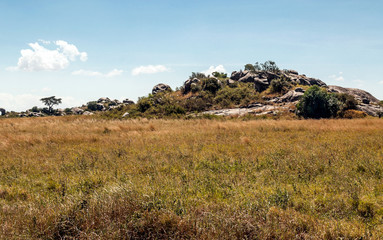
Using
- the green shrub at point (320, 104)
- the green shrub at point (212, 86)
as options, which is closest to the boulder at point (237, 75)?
the green shrub at point (212, 86)

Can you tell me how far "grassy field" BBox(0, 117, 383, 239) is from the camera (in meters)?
3.55

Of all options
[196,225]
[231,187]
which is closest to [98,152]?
[231,187]

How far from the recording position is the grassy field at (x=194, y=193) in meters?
3.55

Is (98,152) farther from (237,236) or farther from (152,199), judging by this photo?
(237,236)

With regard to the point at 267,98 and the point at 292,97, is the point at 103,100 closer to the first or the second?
the point at 267,98

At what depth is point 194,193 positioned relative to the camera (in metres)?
5.14

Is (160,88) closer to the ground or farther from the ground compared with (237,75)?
closer to the ground

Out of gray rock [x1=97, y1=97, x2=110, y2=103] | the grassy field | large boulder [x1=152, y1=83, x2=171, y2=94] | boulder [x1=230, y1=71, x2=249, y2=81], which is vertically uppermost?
boulder [x1=230, y1=71, x2=249, y2=81]

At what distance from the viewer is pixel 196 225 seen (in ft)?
11.4

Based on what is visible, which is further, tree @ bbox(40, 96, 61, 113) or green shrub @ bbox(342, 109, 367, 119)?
tree @ bbox(40, 96, 61, 113)

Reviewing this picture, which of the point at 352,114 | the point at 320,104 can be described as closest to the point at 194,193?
the point at 320,104

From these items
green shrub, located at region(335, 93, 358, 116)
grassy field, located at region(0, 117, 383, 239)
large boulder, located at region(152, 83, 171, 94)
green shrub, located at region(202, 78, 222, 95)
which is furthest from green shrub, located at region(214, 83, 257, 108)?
grassy field, located at region(0, 117, 383, 239)

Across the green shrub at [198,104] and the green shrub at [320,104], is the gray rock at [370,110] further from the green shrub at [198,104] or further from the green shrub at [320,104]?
the green shrub at [198,104]

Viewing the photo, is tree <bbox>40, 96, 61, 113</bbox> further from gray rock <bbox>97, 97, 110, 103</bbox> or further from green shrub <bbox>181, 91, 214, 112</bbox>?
green shrub <bbox>181, 91, 214, 112</bbox>
